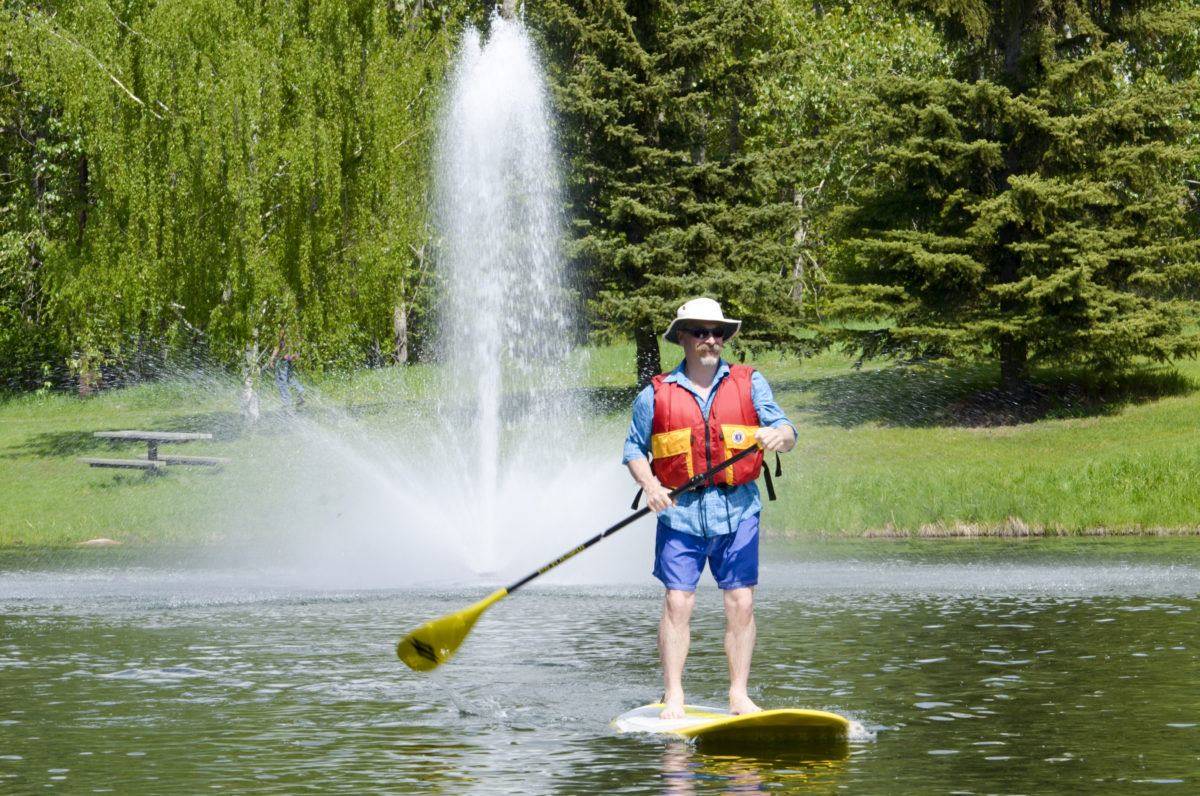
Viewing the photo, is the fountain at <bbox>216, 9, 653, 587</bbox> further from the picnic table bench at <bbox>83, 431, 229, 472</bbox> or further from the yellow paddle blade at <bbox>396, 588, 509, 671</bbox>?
the yellow paddle blade at <bbox>396, 588, 509, 671</bbox>

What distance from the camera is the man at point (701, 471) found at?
382 inches

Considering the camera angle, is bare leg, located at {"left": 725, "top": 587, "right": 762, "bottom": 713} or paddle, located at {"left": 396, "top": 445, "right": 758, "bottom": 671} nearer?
bare leg, located at {"left": 725, "top": 587, "right": 762, "bottom": 713}

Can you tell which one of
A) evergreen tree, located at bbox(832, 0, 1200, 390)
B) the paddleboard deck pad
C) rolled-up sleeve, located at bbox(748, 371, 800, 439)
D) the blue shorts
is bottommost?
the paddleboard deck pad

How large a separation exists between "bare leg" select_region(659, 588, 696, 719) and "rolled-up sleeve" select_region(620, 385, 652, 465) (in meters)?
0.76

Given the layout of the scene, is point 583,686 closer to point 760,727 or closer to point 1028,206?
point 760,727

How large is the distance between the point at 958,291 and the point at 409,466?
1261 cm

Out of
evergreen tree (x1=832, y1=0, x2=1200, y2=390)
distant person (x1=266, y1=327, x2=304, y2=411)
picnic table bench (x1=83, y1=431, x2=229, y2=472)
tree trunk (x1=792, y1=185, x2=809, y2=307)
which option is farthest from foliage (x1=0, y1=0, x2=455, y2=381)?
evergreen tree (x1=832, y1=0, x2=1200, y2=390)

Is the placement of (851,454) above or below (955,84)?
below

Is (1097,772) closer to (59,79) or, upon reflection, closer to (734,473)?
(734,473)

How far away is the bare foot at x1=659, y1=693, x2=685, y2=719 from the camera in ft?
31.7

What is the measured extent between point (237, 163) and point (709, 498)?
26.7m

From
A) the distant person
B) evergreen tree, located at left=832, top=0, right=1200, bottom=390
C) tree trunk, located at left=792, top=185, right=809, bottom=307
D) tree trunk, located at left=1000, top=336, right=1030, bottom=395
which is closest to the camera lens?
evergreen tree, located at left=832, top=0, right=1200, bottom=390

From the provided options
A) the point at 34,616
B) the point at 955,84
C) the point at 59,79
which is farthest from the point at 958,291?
the point at 34,616

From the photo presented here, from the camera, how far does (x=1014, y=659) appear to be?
12688 mm
